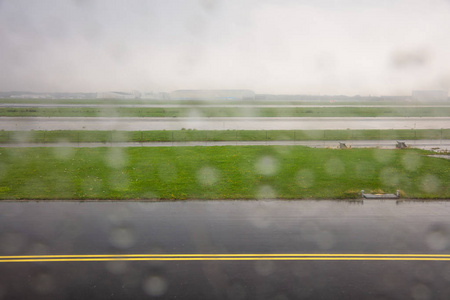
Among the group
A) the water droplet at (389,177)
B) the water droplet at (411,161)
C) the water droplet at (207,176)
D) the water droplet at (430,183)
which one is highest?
the water droplet at (207,176)

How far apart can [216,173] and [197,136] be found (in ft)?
57.5

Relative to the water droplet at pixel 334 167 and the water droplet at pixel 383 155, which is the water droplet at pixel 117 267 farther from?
the water droplet at pixel 383 155

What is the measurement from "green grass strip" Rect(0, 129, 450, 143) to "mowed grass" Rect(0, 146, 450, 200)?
6.35 m

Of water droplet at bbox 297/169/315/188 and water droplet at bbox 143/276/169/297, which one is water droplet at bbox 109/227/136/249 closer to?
water droplet at bbox 143/276/169/297

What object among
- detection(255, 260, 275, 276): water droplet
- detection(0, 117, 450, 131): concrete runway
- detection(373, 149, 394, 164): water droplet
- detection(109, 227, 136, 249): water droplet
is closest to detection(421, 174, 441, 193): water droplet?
detection(373, 149, 394, 164): water droplet

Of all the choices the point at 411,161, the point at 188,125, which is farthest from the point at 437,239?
the point at 188,125

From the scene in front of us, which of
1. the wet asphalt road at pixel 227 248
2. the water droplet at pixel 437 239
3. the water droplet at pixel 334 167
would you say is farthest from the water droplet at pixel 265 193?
the water droplet at pixel 437 239

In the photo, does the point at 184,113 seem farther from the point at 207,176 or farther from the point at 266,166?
the point at 207,176

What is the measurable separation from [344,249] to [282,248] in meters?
1.78

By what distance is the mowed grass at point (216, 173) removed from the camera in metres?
15.6

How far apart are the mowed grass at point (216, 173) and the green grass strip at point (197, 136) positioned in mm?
6349

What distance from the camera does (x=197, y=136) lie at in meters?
36.9

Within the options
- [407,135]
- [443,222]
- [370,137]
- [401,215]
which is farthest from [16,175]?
[407,135]

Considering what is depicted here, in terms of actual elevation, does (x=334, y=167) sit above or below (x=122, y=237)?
below
